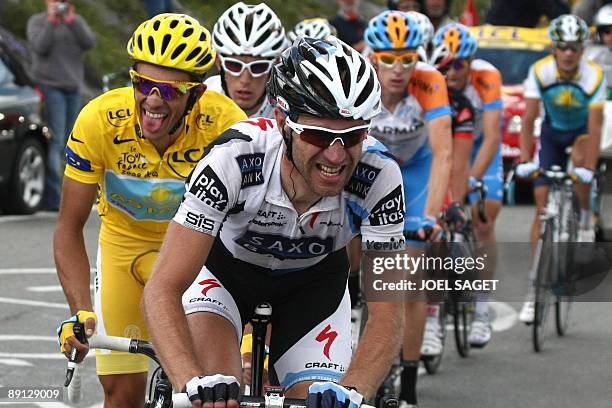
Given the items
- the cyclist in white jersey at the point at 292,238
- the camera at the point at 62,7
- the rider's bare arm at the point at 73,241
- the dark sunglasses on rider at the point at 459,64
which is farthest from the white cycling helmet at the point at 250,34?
the camera at the point at 62,7

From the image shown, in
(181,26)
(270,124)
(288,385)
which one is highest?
(181,26)

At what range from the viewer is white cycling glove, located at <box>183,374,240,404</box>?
419 cm

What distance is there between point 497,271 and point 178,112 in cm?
790

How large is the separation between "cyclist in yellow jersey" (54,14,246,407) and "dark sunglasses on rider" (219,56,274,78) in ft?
4.37

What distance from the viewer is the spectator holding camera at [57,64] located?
15547 mm

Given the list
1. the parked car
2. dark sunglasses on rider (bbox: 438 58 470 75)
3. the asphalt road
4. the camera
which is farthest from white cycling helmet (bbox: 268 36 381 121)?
the camera

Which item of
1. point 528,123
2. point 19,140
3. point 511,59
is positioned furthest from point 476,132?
point 511,59

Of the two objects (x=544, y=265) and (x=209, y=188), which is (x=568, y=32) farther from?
(x=209, y=188)

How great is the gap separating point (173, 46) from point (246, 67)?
169cm

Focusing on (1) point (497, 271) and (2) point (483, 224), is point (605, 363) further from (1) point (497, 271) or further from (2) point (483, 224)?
(1) point (497, 271)

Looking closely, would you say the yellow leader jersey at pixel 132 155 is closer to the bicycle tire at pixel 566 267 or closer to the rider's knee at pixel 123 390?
the rider's knee at pixel 123 390

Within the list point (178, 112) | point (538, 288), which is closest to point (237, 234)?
point (178, 112)

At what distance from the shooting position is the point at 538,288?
442 inches

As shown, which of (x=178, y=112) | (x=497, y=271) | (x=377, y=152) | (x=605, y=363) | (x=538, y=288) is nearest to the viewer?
(x=377, y=152)
